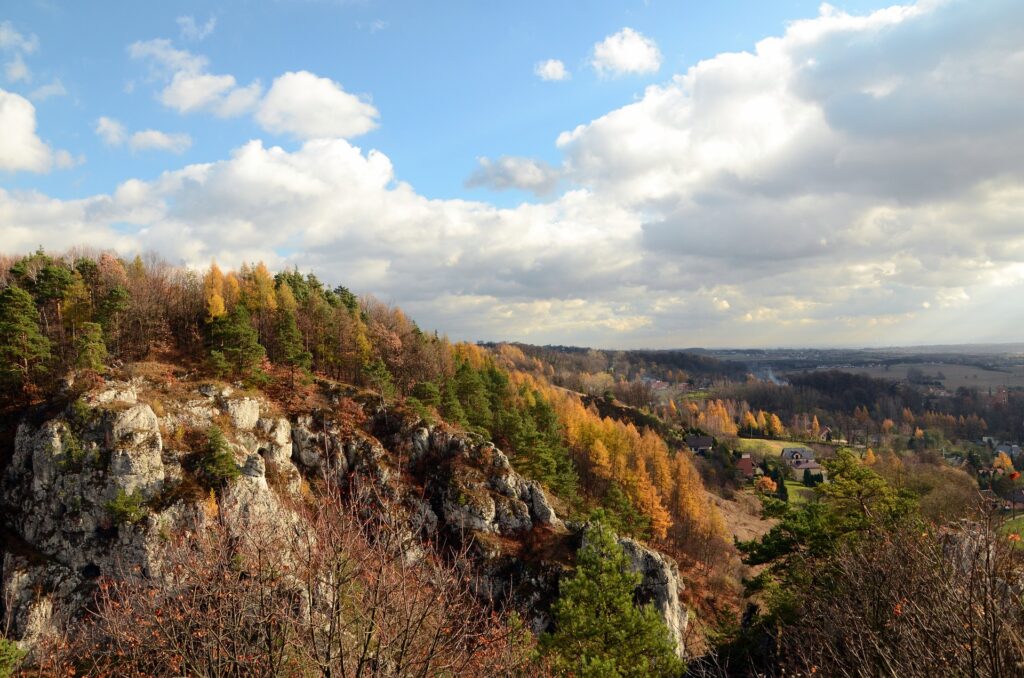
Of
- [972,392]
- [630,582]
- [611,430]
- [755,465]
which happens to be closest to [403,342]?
[611,430]

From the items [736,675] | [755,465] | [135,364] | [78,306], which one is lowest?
[755,465]

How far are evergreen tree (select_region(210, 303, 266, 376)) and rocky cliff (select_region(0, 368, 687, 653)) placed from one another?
3068 millimetres

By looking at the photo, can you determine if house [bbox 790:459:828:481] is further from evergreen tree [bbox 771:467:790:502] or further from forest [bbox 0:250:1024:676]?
evergreen tree [bbox 771:467:790:502]

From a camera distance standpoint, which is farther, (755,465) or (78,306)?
(755,465)

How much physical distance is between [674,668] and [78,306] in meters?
58.2

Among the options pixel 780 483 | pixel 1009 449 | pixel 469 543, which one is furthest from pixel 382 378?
pixel 1009 449

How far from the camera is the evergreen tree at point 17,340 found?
34.9m

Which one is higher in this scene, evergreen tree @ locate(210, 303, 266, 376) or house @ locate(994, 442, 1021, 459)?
evergreen tree @ locate(210, 303, 266, 376)

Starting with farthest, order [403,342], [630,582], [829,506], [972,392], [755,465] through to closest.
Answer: [972,392]
[755,465]
[403,342]
[829,506]
[630,582]

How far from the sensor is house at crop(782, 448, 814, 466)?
10618cm

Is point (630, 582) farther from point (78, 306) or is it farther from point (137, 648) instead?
point (78, 306)

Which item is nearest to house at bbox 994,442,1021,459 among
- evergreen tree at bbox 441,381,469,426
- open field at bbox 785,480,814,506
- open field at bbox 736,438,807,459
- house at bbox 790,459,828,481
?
open field at bbox 736,438,807,459

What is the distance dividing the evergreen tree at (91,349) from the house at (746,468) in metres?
101

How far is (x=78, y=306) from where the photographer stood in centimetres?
4606
